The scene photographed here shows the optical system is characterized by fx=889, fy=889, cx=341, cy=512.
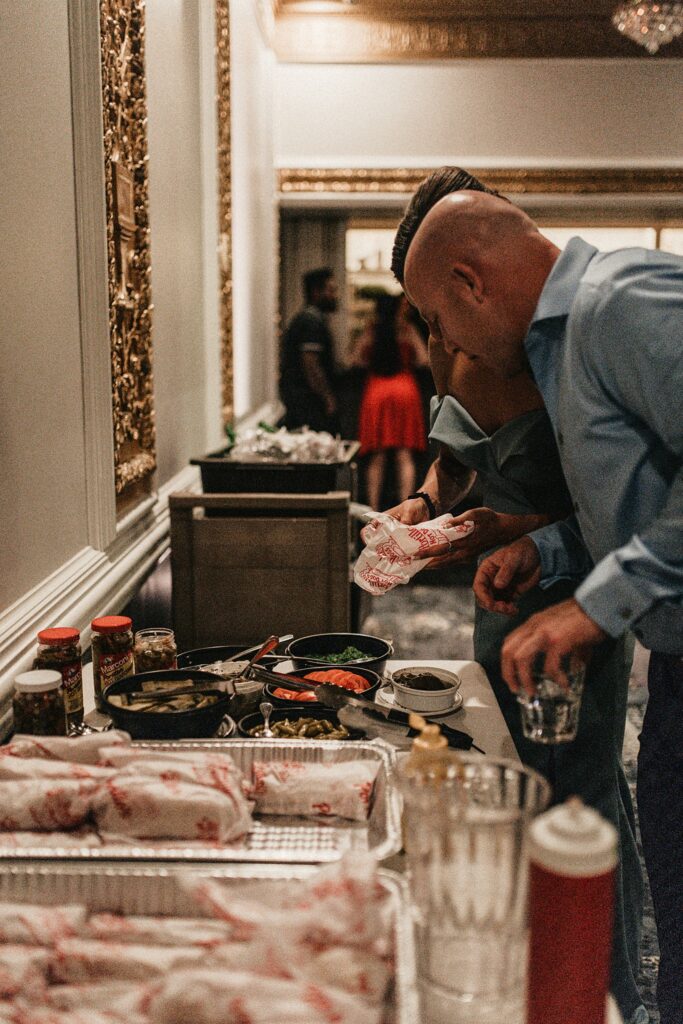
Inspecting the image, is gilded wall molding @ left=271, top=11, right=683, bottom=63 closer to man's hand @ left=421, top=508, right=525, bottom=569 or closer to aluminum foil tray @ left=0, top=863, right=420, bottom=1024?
man's hand @ left=421, top=508, right=525, bottom=569

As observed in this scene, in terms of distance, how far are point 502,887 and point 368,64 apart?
20.7 ft

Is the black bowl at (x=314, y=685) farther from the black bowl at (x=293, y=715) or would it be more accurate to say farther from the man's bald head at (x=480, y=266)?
the man's bald head at (x=480, y=266)

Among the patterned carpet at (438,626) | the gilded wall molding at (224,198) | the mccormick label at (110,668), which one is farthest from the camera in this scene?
the gilded wall molding at (224,198)

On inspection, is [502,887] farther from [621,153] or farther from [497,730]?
[621,153]

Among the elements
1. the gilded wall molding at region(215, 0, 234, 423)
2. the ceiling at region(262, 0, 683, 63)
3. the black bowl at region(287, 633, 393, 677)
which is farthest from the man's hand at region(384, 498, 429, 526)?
the ceiling at region(262, 0, 683, 63)

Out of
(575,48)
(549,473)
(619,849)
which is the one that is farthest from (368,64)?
(619,849)

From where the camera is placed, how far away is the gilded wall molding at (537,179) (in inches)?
242

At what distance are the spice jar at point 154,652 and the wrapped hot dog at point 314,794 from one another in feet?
1.37

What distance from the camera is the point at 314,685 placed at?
1.28 m

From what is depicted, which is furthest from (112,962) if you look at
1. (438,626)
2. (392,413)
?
(392,413)

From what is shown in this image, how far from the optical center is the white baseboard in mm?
1367

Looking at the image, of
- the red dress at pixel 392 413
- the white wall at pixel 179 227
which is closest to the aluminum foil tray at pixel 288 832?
the white wall at pixel 179 227

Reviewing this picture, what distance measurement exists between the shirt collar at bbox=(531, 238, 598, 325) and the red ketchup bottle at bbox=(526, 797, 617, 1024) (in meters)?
0.71

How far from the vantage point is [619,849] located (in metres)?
1.71
